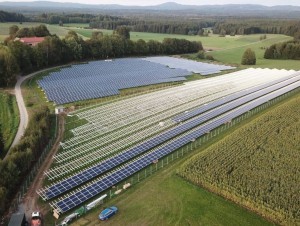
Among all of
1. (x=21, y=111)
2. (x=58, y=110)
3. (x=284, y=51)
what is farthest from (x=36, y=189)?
(x=284, y=51)

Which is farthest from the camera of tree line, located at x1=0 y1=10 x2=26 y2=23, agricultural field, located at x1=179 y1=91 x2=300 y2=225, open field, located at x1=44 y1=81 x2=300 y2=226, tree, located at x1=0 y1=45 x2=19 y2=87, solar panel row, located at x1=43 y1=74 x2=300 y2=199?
tree line, located at x1=0 y1=10 x2=26 y2=23

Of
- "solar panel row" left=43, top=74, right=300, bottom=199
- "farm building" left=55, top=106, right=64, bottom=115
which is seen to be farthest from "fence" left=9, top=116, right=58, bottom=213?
"farm building" left=55, top=106, right=64, bottom=115

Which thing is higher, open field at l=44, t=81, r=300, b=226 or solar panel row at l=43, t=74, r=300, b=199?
solar panel row at l=43, t=74, r=300, b=199

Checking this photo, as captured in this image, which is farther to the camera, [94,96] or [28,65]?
[28,65]

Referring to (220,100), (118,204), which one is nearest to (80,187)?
(118,204)

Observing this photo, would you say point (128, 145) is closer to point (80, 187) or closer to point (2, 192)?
point (80, 187)

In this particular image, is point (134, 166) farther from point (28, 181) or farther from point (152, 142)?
point (28, 181)

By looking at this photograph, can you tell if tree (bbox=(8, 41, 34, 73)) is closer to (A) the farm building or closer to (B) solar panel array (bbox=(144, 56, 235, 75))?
(A) the farm building
